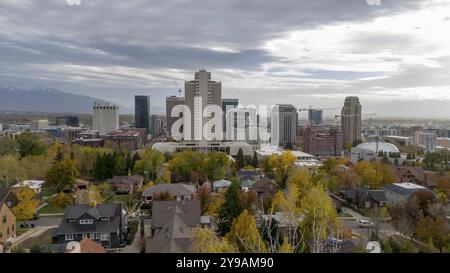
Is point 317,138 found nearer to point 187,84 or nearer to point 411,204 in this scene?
point 187,84

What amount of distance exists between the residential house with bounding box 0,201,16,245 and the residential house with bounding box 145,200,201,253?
2.06 meters

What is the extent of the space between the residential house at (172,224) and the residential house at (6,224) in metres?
2.06

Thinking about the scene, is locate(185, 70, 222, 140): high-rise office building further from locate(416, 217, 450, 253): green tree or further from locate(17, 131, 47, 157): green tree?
locate(416, 217, 450, 253): green tree

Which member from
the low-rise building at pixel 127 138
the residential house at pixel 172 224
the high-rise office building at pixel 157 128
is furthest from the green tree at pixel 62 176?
the high-rise office building at pixel 157 128

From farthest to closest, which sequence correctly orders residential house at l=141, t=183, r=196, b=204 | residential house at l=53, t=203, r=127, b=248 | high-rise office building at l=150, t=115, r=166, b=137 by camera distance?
high-rise office building at l=150, t=115, r=166, b=137 → residential house at l=141, t=183, r=196, b=204 → residential house at l=53, t=203, r=127, b=248

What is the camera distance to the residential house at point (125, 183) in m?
8.55

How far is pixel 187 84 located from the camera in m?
19.2

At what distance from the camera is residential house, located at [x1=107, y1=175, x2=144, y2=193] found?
855 cm

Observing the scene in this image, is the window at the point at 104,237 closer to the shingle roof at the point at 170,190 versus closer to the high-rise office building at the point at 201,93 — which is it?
the shingle roof at the point at 170,190

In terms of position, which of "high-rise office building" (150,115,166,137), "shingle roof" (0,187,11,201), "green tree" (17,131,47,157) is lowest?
"shingle roof" (0,187,11,201)

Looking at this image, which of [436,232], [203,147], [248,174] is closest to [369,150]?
[248,174]

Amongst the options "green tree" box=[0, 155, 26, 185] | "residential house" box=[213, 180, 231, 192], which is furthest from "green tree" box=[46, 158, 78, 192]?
"residential house" box=[213, 180, 231, 192]
